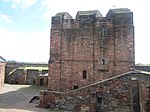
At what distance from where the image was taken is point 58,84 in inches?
917

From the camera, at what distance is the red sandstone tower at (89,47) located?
71.7 feet

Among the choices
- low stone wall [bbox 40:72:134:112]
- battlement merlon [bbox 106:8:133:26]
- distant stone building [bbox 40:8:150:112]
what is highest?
battlement merlon [bbox 106:8:133:26]

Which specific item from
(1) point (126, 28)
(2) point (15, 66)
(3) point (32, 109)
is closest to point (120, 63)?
(1) point (126, 28)

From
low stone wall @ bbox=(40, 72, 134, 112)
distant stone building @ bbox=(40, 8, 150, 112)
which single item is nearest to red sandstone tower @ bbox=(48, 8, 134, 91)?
distant stone building @ bbox=(40, 8, 150, 112)

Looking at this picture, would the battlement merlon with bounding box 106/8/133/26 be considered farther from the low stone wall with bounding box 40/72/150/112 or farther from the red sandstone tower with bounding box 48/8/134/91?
the low stone wall with bounding box 40/72/150/112

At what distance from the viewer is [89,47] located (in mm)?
22891

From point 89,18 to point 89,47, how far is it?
10.4 feet

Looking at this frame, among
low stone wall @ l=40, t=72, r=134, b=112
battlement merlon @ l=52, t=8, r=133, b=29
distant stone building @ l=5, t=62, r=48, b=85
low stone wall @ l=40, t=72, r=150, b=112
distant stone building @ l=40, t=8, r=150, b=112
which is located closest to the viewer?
low stone wall @ l=40, t=72, r=150, b=112

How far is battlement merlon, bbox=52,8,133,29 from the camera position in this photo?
2198cm

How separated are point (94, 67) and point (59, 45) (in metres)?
4.51

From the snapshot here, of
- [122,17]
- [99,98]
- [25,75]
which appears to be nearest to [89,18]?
[122,17]

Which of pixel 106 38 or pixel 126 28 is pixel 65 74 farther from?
pixel 126 28

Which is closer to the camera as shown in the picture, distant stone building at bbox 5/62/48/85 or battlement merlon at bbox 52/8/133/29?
battlement merlon at bbox 52/8/133/29

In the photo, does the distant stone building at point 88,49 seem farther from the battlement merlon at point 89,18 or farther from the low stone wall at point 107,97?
the low stone wall at point 107,97
